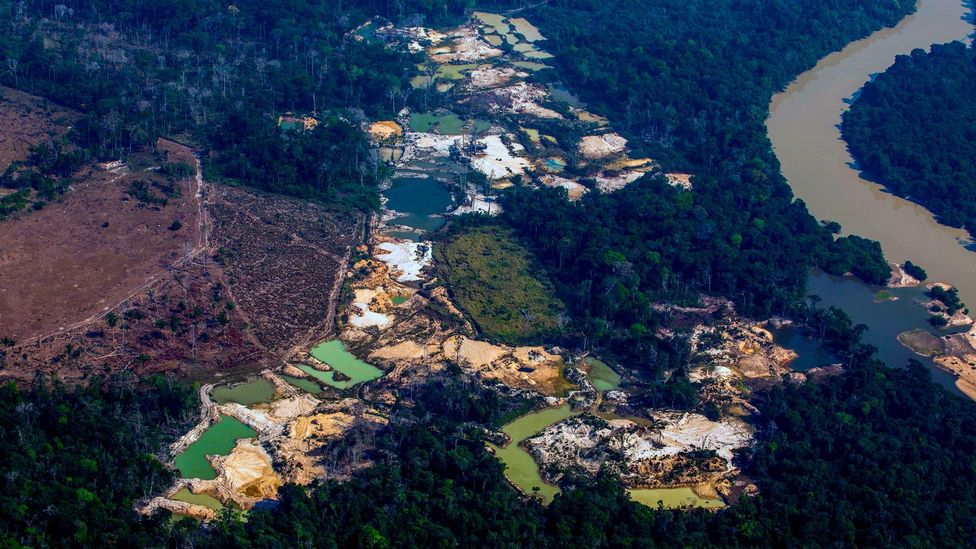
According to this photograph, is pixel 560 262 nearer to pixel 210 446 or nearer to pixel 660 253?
pixel 660 253

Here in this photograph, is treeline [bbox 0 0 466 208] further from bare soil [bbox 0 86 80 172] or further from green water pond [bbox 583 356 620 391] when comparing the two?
green water pond [bbox 583 356 620 391]

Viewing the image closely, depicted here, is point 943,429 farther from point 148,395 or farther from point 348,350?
point 148,395

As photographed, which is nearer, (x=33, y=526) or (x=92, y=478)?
(x=33, y=526)

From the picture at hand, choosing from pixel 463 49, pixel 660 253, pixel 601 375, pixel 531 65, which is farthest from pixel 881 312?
pixel 463 49

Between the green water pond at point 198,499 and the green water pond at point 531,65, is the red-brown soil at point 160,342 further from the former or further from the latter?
the green water pond at point 531,65

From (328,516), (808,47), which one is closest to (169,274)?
(328,516)

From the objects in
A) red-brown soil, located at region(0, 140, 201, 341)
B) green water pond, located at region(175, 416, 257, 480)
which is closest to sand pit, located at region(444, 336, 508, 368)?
green water pond, located at region(175, 416, 257, 480)
